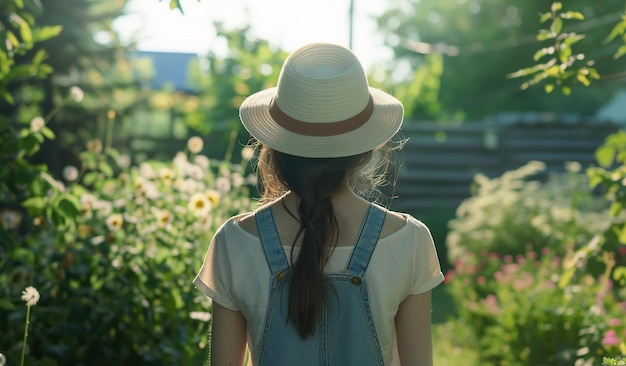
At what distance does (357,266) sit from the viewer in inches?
91.2

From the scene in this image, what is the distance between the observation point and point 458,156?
1515 centimetres

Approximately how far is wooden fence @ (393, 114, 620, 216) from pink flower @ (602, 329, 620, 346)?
9861mm

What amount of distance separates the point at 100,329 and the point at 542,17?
2.62 metres

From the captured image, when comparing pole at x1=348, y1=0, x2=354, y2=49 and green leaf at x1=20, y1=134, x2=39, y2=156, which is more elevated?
pole at x1=348, y1=0, x2=354, y2=49

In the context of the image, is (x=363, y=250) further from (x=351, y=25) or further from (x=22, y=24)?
(x=351, y=25)

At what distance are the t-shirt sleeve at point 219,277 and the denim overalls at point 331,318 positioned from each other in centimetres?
12

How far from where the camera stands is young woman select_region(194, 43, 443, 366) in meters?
2.32

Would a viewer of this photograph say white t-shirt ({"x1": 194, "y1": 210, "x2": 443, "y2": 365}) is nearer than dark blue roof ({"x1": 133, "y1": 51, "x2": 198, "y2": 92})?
Yes

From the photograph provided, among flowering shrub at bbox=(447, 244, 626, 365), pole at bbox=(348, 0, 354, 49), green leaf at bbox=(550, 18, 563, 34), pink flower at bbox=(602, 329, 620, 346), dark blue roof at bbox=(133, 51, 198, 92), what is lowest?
flowering shrub at bbox=(447, 244, 626, 365)

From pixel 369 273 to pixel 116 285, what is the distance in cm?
279

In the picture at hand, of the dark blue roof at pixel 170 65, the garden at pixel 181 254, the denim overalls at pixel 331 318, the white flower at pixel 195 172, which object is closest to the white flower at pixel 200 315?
the garden at pixel 181 254

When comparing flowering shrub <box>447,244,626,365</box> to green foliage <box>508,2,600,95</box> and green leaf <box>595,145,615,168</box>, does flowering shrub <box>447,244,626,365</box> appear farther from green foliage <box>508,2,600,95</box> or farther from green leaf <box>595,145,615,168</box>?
green foliage <box>508,2,600,95</box>

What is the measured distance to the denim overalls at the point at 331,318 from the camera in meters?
2.32

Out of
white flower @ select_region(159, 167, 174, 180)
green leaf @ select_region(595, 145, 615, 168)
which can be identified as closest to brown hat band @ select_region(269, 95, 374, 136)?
green leaf @ select_region(595, 145, 615, 168)
